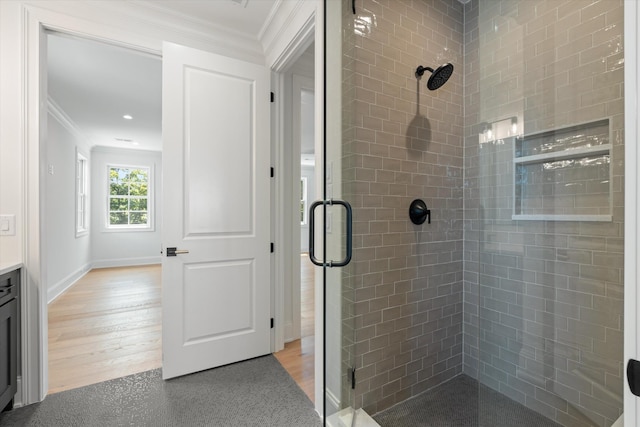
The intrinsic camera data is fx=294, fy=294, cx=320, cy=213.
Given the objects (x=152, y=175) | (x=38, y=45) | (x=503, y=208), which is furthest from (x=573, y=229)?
(x=152, y=175)

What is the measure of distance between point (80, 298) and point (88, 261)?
7.61 feet

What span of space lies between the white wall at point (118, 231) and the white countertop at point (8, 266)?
15.9ft

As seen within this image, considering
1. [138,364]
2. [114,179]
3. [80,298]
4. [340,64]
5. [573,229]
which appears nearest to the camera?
[573,229]

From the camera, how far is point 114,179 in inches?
253

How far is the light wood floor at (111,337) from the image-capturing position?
2.14m

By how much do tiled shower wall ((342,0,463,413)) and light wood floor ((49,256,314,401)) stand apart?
70 centimetres

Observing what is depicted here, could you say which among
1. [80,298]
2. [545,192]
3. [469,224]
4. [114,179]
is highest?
[114,179]

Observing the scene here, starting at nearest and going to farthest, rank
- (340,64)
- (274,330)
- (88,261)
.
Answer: (340,64) → (274,330) → (88,261)

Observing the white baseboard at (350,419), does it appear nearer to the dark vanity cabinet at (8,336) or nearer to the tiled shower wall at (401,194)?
the tiled shower wall at (401,194)

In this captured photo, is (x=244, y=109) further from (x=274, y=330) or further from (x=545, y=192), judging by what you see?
(x=545, y=192)

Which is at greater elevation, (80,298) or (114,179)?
(114,179)

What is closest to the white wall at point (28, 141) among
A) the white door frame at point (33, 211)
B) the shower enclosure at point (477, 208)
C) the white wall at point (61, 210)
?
the white door frame at point (33, 211)

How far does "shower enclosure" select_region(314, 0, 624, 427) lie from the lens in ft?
4.11
